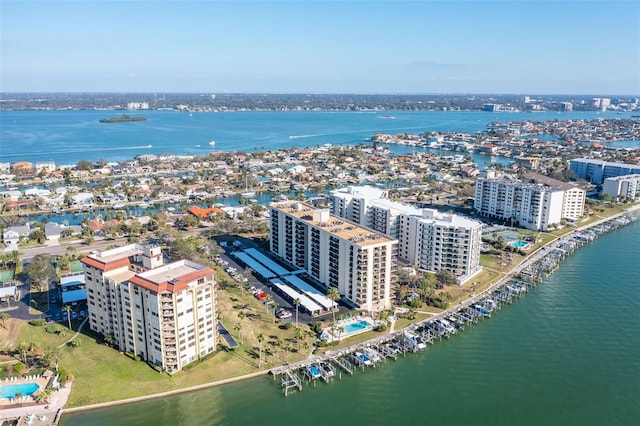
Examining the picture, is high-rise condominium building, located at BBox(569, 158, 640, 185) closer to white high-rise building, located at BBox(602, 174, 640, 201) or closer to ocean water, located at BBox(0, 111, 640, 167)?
white high-rise building, located at BBox(602, 174, 640, 201)

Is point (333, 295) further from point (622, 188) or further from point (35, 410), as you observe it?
point (622, 188)

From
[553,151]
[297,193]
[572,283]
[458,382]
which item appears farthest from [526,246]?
[553,151]

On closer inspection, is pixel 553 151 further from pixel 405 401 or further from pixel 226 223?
pixel 405 401

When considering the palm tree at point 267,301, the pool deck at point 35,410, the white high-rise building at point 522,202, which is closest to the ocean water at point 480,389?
→ the pool deck at point 35,410

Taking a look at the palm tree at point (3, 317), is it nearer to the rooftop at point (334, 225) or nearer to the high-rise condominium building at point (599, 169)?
the rooftop at point (334, 225)

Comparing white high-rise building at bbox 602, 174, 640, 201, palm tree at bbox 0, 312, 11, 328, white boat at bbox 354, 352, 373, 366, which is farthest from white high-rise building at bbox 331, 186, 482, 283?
white high-rise building at bbox 602, 174, 640, 201

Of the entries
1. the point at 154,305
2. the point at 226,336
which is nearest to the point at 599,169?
the point at 226,336

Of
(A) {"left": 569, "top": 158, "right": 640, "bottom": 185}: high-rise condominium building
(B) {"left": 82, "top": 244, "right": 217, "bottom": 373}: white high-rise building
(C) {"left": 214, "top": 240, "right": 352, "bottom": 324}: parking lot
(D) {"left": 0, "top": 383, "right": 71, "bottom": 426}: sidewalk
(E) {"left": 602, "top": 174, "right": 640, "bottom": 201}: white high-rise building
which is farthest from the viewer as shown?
(A) {"left": 569, "top": 158, "right": 640, "bottom": 185}: high-rise condominium building
